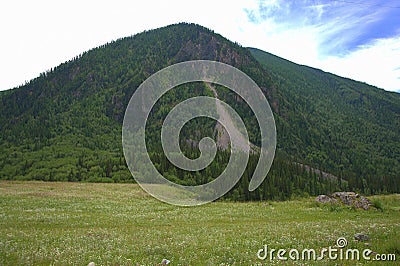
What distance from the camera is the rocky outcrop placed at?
3559 centimetres

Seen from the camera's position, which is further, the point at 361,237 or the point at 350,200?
the point at 350,200

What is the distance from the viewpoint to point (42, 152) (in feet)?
581

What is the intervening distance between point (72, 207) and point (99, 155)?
143178 mm

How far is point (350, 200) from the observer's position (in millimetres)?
36938

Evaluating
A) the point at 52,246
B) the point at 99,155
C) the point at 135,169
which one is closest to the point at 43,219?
the point at 52,246

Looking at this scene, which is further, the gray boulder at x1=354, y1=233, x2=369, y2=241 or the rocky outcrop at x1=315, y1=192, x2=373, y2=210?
the rocky outcrop at x1=315, y1=192, x2=373, y2=210

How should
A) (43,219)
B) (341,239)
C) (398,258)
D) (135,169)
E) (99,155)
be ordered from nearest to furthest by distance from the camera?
(398,258) < (341,239) < (43,219) < (135,169) < (99,155)

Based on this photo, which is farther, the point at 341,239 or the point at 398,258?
the point at 341,239

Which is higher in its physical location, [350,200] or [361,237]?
[361,237]

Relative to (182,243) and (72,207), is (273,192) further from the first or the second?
(182,243)

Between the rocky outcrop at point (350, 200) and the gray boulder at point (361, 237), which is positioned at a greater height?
the gray boulder at point (361, 237)

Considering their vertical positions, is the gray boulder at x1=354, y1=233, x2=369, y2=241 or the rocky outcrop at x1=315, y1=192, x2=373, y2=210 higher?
the gray boulder at x1=354, y1=233, x2=369, y2=241

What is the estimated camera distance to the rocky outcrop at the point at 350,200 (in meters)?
35.6

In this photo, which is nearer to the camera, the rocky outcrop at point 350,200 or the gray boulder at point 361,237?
the gray boulder at point 361,237
